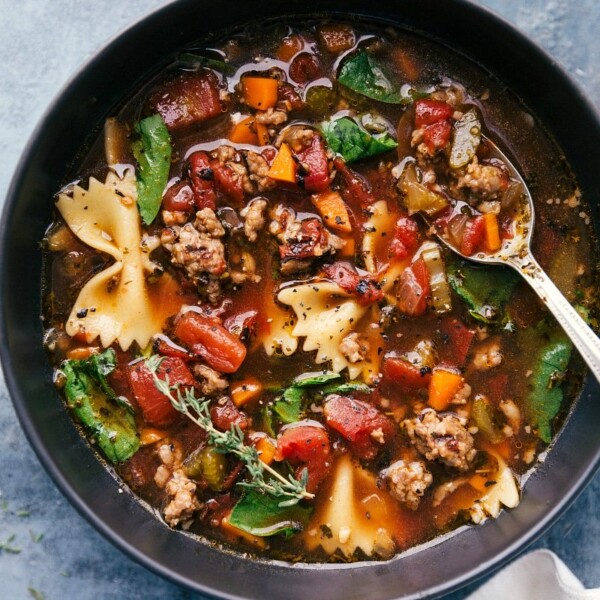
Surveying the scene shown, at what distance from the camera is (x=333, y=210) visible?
6.18 m

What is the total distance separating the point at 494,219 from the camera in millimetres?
6176

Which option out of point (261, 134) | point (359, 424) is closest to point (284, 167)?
point (261, 134)

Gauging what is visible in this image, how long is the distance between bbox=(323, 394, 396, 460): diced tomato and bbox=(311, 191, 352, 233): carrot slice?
1.26 meters

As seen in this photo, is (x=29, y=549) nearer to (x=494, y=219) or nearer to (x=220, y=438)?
(x=220, y=438)

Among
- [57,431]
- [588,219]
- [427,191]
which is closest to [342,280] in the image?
[427,191]

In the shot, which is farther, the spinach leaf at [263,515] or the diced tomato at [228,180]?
the spinach leaf at [263,515]

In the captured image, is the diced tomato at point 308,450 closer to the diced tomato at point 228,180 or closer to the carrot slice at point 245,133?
the diced tomato at point 228,180

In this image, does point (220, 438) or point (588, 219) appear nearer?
point (220, 438)

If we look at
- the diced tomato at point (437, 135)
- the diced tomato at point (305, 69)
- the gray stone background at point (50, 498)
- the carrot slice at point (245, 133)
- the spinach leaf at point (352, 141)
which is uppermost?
the diced tomato at point (305, 69)

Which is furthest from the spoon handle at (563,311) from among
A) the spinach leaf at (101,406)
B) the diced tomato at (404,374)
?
the spinach leaf at (101,406)

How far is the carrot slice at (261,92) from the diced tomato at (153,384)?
77.8 inches

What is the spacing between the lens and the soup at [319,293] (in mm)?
6152

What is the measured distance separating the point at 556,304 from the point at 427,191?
1.23 metres

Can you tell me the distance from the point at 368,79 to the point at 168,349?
249 centimetres
